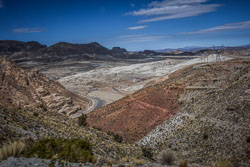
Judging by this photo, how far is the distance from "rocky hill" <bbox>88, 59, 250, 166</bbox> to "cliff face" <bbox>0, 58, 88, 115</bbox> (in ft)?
42.0

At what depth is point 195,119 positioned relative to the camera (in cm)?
1658

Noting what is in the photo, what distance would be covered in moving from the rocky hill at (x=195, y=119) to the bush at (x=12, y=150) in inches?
A: 331

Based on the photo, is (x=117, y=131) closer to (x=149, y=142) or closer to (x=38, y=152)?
(x=149, y=142)

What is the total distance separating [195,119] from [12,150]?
13307 mm

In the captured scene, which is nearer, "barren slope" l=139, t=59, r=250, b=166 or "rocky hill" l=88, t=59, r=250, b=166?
"barren slope" l=139, t=59, r=250, b=166

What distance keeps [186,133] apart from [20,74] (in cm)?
3736

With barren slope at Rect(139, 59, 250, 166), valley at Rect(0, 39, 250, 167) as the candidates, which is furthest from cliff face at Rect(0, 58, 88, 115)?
barren slope at Rect(139, 59, 250, 166)

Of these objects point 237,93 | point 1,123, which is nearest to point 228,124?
point 237,93

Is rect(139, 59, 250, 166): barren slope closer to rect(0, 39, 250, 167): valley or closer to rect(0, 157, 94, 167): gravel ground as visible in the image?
rect(0, 39, 250, 167): valley

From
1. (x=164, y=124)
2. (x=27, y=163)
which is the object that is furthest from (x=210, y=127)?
(x=27, y=163)

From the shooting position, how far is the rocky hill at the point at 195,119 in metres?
11.6

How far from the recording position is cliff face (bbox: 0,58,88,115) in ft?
115

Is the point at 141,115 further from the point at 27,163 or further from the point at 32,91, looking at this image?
the point at 32,91

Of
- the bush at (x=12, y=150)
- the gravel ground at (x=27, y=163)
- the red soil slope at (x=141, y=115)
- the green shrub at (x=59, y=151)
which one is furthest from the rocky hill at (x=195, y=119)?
the bush at (x=12, y=150)
